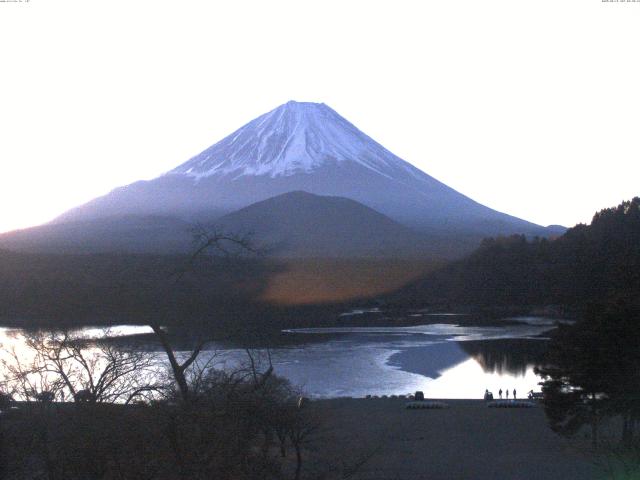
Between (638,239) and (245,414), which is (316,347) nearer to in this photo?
(245,414)

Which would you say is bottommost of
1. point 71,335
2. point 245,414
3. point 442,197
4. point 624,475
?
point 624,475

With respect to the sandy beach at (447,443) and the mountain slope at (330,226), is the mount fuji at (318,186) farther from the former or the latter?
the sandy beach at (447,443)

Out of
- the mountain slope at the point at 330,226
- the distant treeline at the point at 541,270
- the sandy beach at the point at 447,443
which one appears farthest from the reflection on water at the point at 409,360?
the mountain slope at the point at 330,226

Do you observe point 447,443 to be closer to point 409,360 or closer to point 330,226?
point 409,360

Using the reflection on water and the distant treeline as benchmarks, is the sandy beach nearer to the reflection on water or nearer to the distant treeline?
the reflection on water

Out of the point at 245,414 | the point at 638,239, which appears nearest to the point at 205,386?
the point at 245,414
